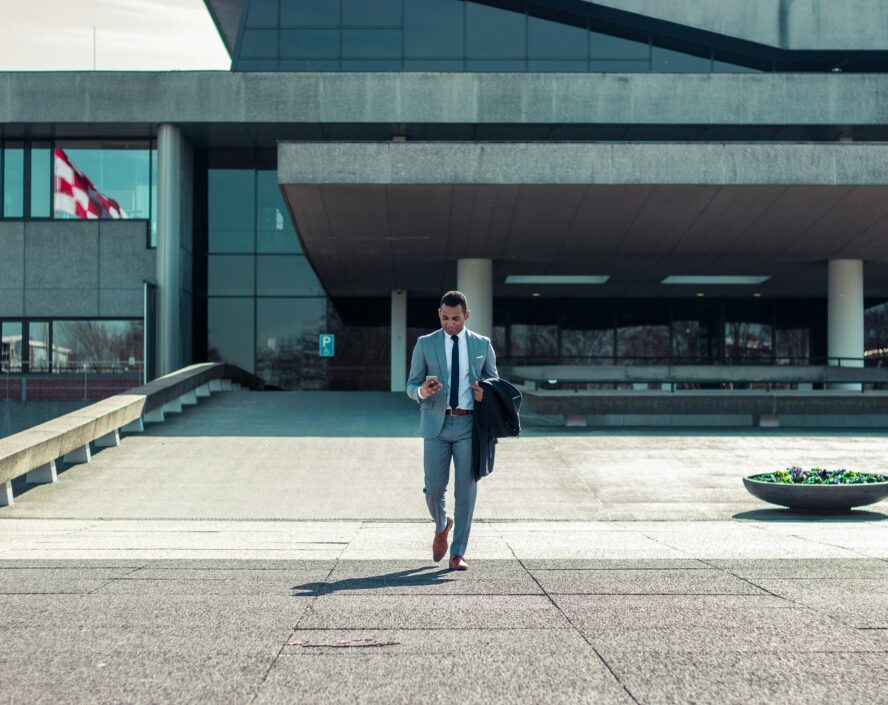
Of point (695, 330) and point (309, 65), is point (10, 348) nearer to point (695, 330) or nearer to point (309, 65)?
point (309, 65)

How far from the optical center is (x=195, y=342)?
34.5 metres

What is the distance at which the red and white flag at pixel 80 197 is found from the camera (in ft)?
108

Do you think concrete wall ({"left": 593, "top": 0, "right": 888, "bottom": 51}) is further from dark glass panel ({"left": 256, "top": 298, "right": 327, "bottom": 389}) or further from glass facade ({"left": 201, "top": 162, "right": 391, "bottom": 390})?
dark glass panel ({"left": 256, "top": 298, "right": 327, "bottom": 389})

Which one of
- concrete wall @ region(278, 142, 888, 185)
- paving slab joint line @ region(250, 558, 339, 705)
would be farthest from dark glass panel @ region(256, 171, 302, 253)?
paving slab joint line @ region(250, 558, 339, 705)

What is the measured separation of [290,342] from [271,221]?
422 cm

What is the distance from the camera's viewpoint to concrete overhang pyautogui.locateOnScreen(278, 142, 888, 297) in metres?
23.6

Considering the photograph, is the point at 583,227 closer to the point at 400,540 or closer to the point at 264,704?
the point at 400,540

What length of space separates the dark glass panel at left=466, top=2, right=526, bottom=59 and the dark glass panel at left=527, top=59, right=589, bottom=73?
20.1 inches

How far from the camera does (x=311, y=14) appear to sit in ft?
107

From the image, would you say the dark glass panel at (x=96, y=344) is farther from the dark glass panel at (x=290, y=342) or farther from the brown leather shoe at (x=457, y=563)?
the brown leather shoe at (x=457, y=563)

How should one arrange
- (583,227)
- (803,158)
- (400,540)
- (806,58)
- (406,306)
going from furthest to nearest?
(406,306) → (806,58) → (583,227) → (803,158) → (400,540)

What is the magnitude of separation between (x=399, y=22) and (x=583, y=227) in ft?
35.0

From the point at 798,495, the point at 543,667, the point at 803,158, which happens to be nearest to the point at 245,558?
the point at 543,667

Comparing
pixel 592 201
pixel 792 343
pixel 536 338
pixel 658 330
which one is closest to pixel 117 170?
pixel 536 338
